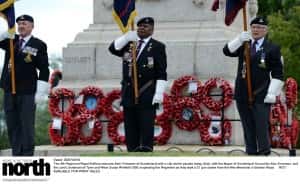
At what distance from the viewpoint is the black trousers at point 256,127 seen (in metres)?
12.8

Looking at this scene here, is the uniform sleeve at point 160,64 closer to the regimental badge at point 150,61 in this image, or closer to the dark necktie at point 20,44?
the regimental badge at point 150,61

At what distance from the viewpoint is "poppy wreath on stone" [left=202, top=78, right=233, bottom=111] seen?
50.5ft

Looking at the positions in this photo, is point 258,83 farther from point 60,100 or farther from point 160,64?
point 60,100

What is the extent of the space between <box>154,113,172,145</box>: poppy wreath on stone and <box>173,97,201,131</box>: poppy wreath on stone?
141 mm

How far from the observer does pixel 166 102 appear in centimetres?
1563

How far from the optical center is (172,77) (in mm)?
16078

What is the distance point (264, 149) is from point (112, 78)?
4.29 meters

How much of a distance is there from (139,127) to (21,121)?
1.38 metres

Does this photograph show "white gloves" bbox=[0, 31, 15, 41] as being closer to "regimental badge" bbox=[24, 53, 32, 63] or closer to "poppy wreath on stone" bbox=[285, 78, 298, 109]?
"regimental badge" bbox=[24, 53, 32, 63]

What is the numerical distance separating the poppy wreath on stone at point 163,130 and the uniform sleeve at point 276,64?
10.00ft

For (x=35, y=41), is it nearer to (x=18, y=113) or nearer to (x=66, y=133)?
(x=18, y=113)

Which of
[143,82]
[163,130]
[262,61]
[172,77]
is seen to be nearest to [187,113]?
[163,130]

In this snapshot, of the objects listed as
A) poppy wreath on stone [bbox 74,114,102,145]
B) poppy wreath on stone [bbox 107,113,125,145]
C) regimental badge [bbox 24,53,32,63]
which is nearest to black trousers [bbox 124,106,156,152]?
regimental badge [bbox 24,53,32,63]

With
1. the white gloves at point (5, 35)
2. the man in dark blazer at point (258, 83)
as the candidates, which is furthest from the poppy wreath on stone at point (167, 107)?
the white gloves at point (5, 35)
